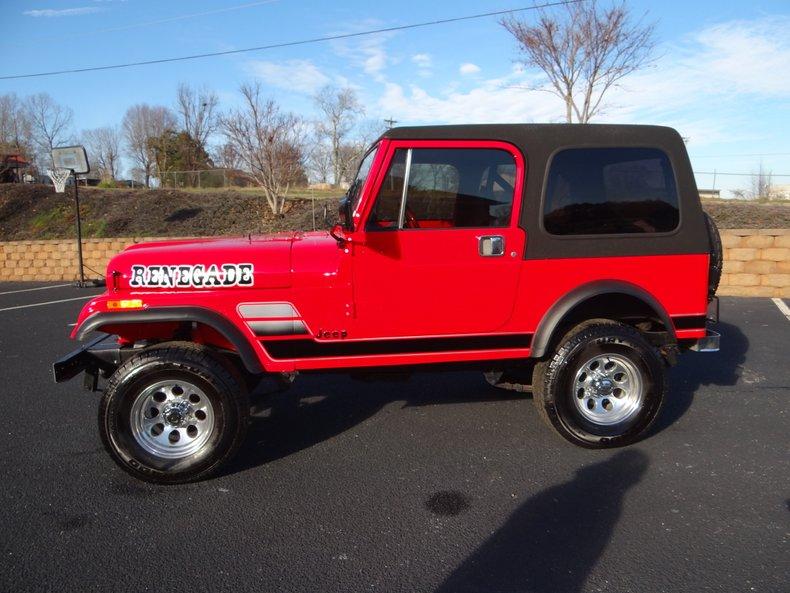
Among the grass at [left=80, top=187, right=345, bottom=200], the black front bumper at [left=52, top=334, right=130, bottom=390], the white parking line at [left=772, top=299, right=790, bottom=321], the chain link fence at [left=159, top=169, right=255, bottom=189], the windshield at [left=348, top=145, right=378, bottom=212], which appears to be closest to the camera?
the black front bumper at [left=52, top=334, right=130, bottom=390]

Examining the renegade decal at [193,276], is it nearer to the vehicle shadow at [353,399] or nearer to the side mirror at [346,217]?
the side mirror at [346,217]

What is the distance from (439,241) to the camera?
329 centimetres

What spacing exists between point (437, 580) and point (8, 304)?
10.9 m

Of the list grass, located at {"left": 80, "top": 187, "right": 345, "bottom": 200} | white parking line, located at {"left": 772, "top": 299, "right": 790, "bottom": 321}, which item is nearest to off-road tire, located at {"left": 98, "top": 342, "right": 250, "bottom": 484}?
white parking line, located at {"left": 772, "top": 299, "right": 790, "bottom": 321}

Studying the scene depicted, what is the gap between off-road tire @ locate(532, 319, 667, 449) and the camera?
344 cm

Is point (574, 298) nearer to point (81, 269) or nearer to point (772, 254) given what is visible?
point (772, 254)

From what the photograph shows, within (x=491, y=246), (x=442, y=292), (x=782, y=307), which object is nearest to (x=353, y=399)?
(x=442, y=292)

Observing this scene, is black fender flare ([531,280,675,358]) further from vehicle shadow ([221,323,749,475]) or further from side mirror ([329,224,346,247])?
side mirror ([329,224,346,247])

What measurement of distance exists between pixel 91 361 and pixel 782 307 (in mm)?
9248

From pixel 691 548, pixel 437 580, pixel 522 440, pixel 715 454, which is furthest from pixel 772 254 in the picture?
pixel 437 580

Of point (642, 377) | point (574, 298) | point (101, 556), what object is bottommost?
point (101, 556)

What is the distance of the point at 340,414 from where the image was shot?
13.9 ft

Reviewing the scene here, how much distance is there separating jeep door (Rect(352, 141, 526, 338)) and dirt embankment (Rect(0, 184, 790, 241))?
12970 mm

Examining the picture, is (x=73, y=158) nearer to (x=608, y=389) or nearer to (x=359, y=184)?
(x=359, y=184)
